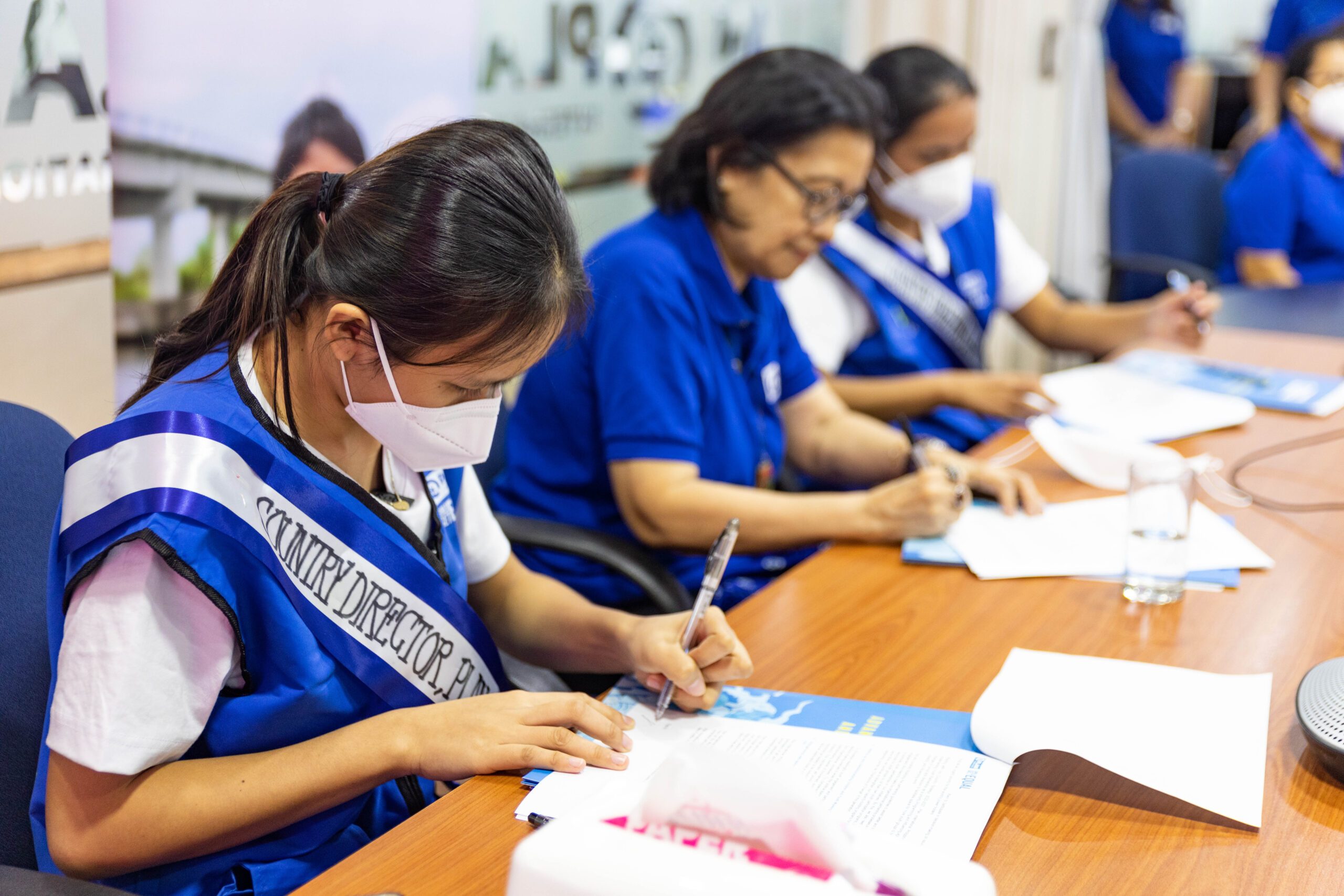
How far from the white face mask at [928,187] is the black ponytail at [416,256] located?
1.27m

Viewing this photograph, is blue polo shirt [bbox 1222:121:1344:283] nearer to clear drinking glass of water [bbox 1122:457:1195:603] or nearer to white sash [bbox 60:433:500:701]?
clear drinking glass of water [bbox 1122:457:1195:603]

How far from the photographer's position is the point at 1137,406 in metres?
2.08

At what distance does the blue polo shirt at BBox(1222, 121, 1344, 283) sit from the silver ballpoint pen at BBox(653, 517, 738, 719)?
2706mm

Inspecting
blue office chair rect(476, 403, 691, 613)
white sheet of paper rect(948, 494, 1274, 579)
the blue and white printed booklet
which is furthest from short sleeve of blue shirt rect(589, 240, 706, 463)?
the blue and white printed booklet

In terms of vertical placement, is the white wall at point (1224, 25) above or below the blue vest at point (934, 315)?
above

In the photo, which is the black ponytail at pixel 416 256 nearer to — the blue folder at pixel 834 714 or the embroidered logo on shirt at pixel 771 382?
the blue folder at pixel 834 714

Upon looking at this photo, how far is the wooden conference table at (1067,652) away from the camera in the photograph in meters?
0.87

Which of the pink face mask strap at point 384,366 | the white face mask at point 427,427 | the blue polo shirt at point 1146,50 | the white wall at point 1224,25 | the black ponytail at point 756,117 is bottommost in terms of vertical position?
the white face mask at point 427,427

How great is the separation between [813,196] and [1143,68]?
397 cm

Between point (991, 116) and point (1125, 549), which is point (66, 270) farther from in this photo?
point (991, 116)

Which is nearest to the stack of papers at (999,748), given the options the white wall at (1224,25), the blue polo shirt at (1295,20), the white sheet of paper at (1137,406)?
the white sheet of paper at (1137,406)

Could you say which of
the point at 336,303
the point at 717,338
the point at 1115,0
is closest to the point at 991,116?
the point at 1115,0

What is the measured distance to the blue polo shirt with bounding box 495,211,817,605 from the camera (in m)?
1.59

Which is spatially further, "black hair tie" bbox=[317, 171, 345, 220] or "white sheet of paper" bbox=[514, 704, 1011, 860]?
"black hair tie" bbox=[317, 171, 345, 220]
